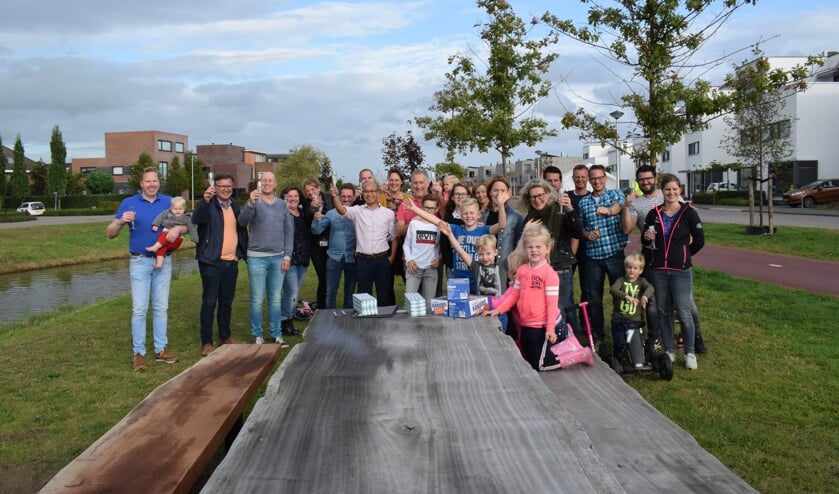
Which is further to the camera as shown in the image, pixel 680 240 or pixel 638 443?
pixel 680 240

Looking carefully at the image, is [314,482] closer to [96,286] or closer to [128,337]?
[128,337]

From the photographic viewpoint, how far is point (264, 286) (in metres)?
7.42

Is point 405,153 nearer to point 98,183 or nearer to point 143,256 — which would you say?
point 143,256

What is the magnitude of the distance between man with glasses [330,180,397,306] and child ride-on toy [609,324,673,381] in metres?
2.71

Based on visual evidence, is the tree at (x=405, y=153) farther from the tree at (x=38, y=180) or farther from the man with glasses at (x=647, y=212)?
the tree at (x=38, y=180)

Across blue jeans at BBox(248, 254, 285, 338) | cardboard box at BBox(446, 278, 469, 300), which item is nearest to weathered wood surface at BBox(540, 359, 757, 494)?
cardboard box at BBox(446, 278, 469, 300)

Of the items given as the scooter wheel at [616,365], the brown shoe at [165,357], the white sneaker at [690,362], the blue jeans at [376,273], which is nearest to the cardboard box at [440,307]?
the scooter wheel at [616,365]

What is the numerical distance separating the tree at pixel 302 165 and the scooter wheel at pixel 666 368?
6015cm

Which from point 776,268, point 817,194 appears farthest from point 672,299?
point 817,194

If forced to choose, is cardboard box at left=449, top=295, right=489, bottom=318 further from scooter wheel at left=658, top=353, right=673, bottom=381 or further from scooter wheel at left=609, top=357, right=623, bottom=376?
scooter wheel at left=658, top=353, right=673, bottom=381

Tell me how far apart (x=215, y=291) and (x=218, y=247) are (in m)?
0.50

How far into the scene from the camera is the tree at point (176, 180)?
215 feet

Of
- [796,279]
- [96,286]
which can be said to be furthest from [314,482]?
[96,286]

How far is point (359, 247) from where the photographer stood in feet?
24.8
